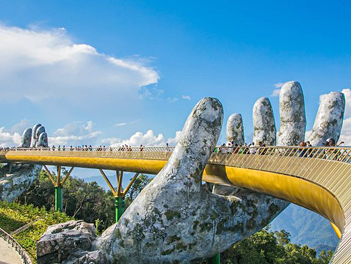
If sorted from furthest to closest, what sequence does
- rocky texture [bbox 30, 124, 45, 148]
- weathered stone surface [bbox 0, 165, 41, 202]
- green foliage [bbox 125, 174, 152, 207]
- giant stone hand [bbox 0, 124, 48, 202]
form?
green foliage [bbox 125, 174, 152, 207]
rocky texture [bbox 30, 124, 45, 148]
giant stone hand [bbox 0, 124, 48, 202]
weathered stone surface [bbox 0, 165, 41, 202]

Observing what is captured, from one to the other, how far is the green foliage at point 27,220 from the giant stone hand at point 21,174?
418 cm

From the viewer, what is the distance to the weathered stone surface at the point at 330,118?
718 inches

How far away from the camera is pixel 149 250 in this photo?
1531 cm

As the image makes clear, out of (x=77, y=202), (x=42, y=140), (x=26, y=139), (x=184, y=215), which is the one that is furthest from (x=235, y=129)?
(x=26, y=139)

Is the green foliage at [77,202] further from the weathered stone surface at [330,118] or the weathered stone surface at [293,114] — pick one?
the weathered stone surface at [330,118]

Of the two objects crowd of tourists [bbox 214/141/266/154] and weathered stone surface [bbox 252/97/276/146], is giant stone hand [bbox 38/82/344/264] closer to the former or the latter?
crowd of tourists [bbox 214/141/266/154]

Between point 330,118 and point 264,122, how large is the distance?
3.63m

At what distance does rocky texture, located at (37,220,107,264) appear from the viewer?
53.7 ft

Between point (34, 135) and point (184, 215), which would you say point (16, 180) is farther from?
point (184, 215)

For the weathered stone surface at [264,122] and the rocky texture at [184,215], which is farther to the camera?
the weathered stone surface at [264,122]

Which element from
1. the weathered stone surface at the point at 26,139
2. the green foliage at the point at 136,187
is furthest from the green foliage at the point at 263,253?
the weathered stone surface at the point at 26,139

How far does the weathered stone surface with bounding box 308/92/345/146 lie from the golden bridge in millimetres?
2265

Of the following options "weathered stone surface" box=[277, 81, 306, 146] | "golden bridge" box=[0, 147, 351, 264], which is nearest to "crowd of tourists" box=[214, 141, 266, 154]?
"golden bridge" box=[0, 147, 351, 264]

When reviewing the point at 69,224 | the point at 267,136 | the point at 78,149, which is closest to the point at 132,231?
the point at 69,224
